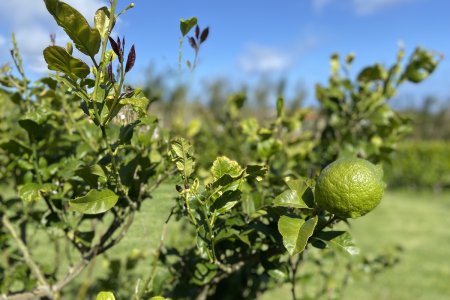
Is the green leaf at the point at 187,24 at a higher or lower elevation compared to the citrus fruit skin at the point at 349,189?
higher

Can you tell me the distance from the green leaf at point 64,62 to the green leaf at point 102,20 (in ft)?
0.21

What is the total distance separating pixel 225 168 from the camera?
2.78ft

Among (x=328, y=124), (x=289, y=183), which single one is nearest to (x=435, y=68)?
(x=328, y=124)

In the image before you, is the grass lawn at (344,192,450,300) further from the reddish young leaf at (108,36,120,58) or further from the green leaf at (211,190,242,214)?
the reddish young leaf at (108,36,120,58)

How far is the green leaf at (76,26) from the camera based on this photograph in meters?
0.63

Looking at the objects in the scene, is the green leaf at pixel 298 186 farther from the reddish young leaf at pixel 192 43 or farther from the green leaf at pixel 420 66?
the green leaf at pixel 420 66

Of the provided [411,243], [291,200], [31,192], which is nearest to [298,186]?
[291,200]

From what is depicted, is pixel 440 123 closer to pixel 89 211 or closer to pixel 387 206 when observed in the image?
pixel 387 206

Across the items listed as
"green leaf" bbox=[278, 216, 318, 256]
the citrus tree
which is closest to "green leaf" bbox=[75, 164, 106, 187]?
the citrus tree

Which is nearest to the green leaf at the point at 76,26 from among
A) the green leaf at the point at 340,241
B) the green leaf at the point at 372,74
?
the green leaf at the point at 340,241

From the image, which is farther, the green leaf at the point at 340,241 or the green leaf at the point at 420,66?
the green leaf at the point at 420,66

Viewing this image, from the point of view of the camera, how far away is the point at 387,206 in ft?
33.0

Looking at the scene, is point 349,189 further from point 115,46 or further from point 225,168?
point 115,46

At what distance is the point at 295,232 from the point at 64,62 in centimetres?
48
